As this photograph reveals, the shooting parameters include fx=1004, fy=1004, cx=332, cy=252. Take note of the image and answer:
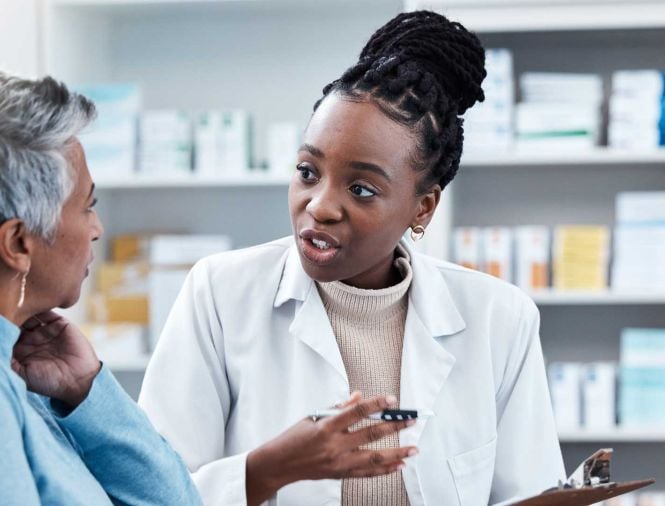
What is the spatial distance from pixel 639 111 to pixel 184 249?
4.62ft

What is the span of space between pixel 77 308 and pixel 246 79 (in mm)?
929

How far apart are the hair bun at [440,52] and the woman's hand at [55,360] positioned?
62 cm

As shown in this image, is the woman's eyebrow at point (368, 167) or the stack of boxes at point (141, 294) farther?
the stack of boxes at point (141, 294)

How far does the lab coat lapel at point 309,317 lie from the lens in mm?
1558

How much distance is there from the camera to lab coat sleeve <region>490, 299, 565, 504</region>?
1.61 metres

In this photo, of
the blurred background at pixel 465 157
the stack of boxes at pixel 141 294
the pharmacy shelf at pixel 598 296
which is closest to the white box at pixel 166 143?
the blurred background at pixel 465 157

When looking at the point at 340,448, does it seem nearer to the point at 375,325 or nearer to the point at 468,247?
the point at 375,325

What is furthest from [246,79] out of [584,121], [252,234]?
[584,121]

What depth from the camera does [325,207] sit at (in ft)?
4.62

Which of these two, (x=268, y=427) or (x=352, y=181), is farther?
(x=268, y=427)

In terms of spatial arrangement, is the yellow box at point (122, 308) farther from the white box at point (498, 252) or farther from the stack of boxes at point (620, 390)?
the stack of boxes at point (620, 390)

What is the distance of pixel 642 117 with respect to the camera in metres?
2.91

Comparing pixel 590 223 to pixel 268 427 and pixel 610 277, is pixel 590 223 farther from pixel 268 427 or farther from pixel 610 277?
pixel 268 427

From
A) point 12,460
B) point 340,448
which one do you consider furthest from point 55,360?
point 340,448
